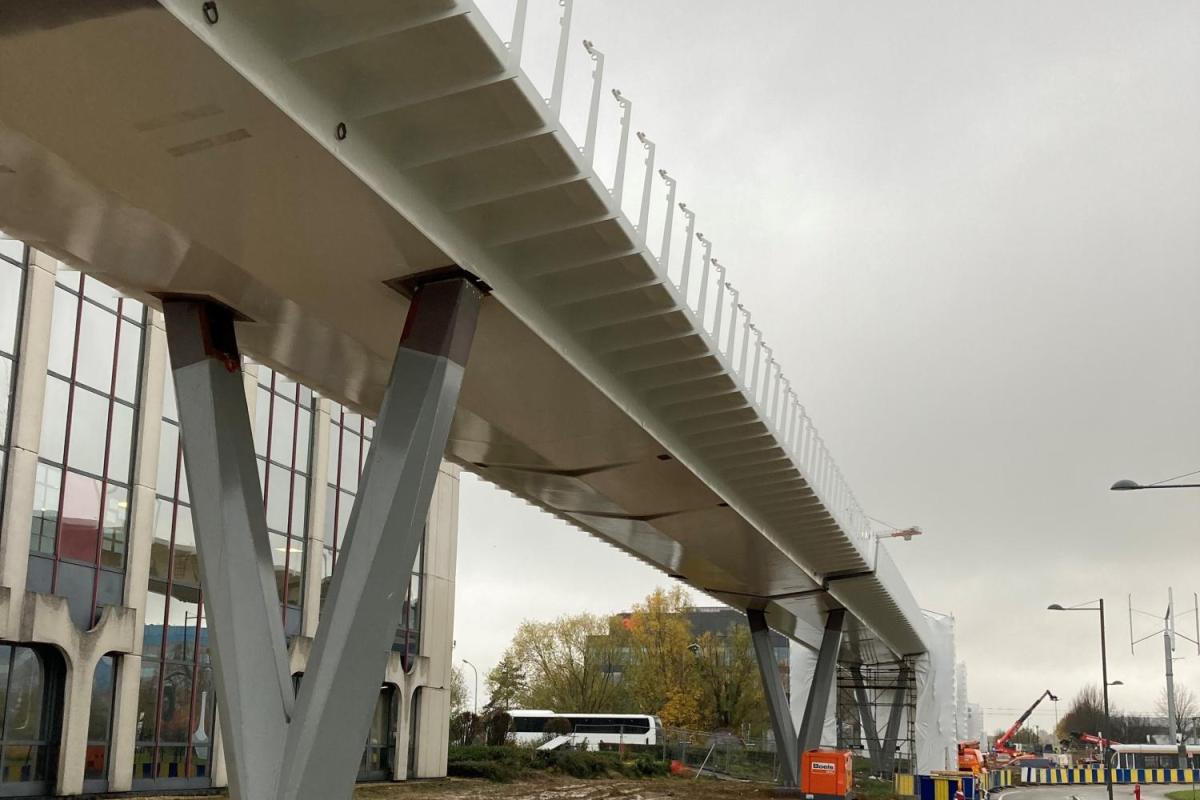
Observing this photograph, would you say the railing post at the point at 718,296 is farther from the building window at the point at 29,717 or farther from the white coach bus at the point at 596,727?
the white coach bus at the point at 596,727

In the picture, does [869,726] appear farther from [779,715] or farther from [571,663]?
[779,715]

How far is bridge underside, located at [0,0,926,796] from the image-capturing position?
8289 mm

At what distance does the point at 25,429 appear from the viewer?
77.0ft

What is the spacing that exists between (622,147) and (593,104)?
0.88m

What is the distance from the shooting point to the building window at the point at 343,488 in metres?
35.8

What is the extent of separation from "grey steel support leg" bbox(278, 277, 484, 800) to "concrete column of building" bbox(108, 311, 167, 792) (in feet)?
57.7

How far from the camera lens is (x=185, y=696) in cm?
2881

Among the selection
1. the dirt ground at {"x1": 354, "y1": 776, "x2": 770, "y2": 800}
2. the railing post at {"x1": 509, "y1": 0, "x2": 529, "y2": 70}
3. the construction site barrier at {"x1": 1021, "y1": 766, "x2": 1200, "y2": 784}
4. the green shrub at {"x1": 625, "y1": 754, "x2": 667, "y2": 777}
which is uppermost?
the railing post at {"x1": 509, "y1": 0, "x2": 529, "y2": 70}

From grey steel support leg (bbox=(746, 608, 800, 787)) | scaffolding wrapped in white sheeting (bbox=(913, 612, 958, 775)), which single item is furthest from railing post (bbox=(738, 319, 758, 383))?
scaffolding wrapped in white sheeting (bbox=(913, 612, 958, 775))

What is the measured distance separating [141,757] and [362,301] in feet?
61.5

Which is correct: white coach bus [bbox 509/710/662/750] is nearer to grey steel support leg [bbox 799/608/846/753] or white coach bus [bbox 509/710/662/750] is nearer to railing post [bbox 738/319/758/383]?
grey steel support leg [bbox 799/608/846/753]

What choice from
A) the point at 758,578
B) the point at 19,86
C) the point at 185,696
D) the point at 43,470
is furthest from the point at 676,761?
the point at 19,86

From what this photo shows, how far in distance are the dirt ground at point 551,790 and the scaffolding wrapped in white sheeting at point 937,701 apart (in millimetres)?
8394

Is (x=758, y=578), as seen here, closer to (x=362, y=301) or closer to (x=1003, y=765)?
(x=362, y=301)
